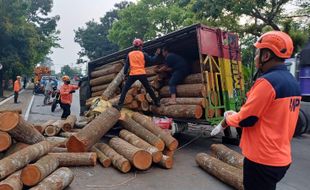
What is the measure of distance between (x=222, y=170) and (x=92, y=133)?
270cm

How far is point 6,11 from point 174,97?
24210mm

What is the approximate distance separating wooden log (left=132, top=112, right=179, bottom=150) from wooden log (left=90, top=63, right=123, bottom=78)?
8.10ft

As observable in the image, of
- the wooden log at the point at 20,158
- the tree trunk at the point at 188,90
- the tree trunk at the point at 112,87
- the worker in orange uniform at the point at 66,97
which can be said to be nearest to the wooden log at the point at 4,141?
the wooden log at the point at 20,158

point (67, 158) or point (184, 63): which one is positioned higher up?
point (184, 63)

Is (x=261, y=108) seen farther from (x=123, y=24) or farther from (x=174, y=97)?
(x=123, y=24)

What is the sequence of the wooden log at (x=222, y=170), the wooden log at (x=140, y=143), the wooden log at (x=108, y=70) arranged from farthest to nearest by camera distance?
the wooden log at (x=108, y=70) → the wooden log at (x=140, y=143) → the wooden log at (x=222, y=170)

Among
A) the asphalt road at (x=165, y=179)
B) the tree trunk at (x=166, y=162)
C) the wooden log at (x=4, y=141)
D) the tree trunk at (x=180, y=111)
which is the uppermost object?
the tree trunk at (x=180, y=111)

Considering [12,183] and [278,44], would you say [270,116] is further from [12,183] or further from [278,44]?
[12,183]

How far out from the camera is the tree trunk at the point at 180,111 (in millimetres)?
8198

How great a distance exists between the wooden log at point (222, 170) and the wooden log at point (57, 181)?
243 cm

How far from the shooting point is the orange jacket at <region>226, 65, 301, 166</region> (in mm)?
2854

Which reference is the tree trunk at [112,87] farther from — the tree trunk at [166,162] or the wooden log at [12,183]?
the wooden log at [12,183]

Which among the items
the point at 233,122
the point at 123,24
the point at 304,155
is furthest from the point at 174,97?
the point at 123,24

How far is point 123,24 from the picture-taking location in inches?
1615
